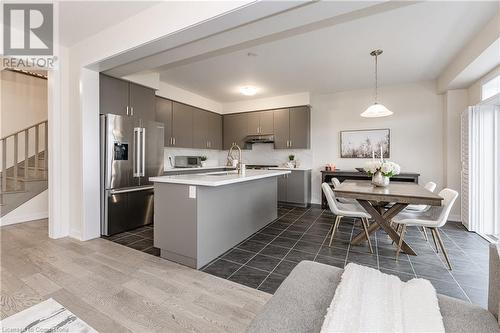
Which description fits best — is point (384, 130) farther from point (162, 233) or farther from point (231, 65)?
point (162, 233)

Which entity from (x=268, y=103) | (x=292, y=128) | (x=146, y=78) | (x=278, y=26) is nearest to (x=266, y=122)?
(x=268, y=103)

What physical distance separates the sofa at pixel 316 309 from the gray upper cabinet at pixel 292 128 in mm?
4416

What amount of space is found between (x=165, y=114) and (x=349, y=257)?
13.7 feet

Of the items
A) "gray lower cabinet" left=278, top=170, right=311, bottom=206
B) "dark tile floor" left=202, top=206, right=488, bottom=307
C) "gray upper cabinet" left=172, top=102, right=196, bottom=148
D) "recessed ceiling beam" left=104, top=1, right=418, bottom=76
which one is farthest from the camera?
"gray lower cabinet" left=278, top=170, right=311, bottom=206

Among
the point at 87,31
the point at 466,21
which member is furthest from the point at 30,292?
the point at 466,21

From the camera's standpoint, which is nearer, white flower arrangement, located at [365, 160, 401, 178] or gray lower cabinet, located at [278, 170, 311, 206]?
white flower arrangement, located at [365, 160, 401, 178]

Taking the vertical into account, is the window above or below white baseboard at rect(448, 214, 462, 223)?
above

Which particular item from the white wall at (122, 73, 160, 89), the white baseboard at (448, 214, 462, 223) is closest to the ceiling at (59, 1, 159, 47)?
the white wall at (122, 73, 160, 89)

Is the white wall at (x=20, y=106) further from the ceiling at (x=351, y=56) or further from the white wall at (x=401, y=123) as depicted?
the white wall at (x=401, y=123)

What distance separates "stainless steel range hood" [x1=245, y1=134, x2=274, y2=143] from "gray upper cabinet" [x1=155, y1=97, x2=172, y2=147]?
207 centimetres

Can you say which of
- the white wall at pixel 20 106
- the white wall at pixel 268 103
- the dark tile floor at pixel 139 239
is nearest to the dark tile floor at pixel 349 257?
the dark tile floor at pixel 139 239

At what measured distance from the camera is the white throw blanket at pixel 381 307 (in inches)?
31.5

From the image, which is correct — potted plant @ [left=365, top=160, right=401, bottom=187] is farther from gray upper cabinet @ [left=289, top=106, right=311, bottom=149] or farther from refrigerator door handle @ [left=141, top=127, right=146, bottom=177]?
refrigerator door handle @ [left=141, top=127, right=146, bottom=177]

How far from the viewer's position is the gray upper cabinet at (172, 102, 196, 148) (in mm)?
4938
